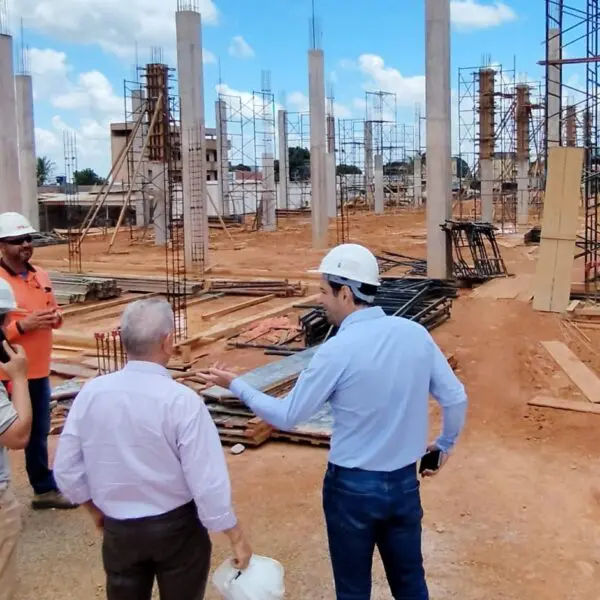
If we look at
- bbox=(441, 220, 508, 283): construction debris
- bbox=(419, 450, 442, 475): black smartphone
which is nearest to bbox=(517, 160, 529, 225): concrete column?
bbox=(441, 220, 508, 283): construction debris

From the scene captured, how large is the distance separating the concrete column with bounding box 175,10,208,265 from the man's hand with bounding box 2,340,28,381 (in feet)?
53.4

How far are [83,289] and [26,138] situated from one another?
51.2 ft

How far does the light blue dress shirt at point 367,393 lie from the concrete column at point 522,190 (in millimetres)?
28143

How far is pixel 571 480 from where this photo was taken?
528 centimetres

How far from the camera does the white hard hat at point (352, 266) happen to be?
2.63 m

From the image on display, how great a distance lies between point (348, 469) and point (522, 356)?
264 inches

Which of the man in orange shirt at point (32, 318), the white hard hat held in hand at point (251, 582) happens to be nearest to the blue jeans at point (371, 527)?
the white hard hat held in hand at point (251, 582)

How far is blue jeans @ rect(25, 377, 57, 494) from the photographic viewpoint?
4.50m

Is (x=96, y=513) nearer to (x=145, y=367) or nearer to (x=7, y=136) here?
(x=145, y=367)

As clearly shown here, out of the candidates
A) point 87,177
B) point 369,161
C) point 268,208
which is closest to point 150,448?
point 268,208

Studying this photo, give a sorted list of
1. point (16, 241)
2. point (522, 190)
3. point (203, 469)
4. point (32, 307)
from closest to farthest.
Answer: point (203, 469) → point (16, 241) → point (32, 307) → point (522, 190)

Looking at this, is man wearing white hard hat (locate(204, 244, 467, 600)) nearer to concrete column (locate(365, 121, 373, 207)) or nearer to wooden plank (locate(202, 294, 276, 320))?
wooden plank (locate(202, 294, 276, 320))

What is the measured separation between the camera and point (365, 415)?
263cm

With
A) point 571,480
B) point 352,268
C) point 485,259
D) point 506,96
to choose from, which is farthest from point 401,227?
point 352,268
